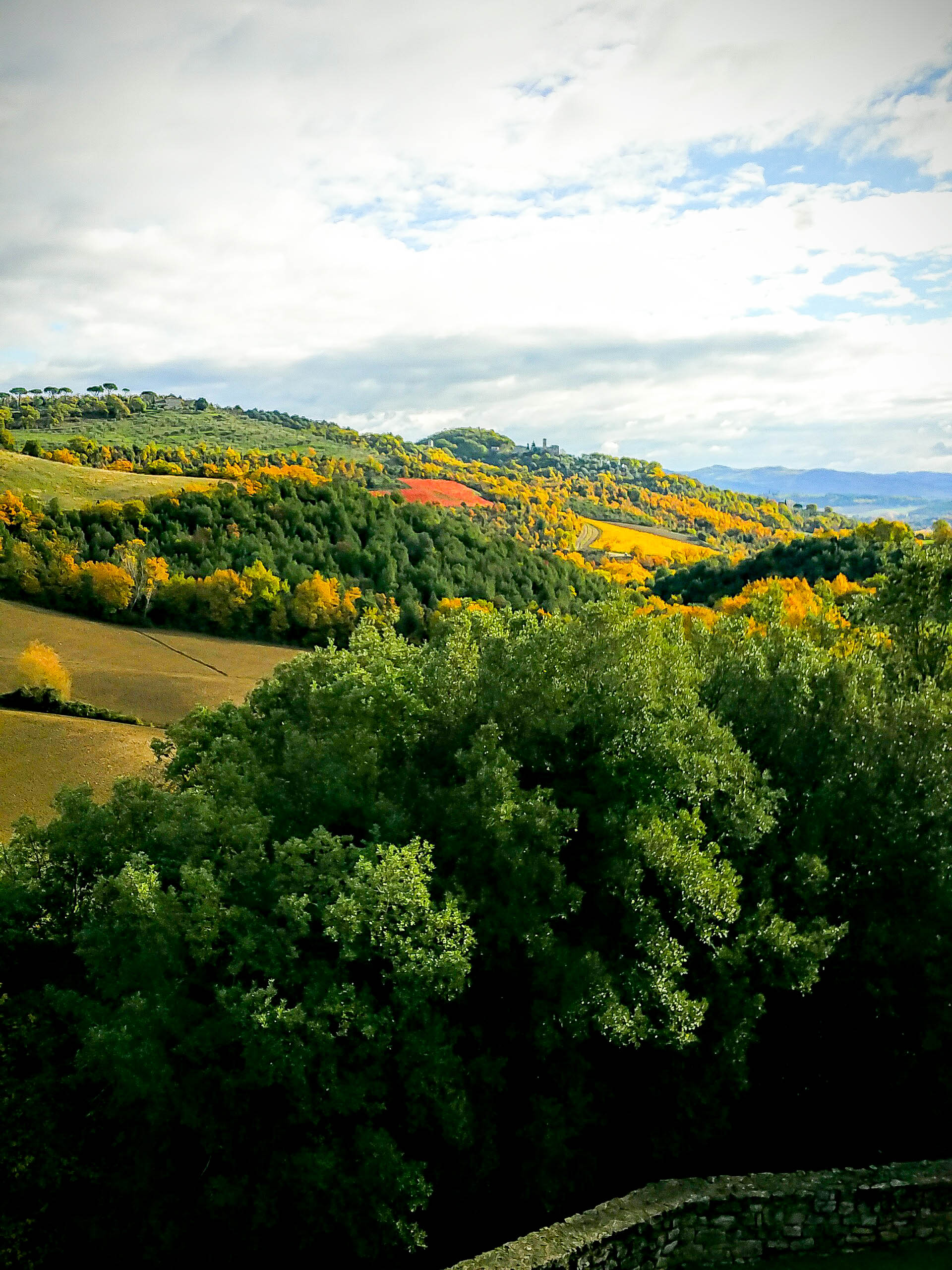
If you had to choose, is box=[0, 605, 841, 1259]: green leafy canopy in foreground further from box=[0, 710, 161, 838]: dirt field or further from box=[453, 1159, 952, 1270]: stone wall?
box=[0, 710, 161, 838]: dirt field

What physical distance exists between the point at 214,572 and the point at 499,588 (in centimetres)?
4097

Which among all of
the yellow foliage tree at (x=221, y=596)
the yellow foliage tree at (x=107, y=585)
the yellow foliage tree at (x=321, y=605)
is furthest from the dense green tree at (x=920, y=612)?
the yellow foliage tree at (x=107, y=585)

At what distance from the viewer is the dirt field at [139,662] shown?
2761 inches

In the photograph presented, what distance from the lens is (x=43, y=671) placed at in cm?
6762

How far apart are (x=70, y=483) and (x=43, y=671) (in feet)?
203

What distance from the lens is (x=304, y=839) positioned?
63.6ft

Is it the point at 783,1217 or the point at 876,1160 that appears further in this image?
the point at 876,1160

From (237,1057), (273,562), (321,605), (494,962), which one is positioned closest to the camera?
(237,1057)

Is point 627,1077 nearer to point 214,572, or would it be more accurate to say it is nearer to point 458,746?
point 458,746

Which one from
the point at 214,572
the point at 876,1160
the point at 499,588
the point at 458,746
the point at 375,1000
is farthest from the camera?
the point at 499,588

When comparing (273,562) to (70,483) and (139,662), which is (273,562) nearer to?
(139,662)

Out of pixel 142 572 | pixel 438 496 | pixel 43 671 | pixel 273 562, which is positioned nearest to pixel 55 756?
pixel 43 671

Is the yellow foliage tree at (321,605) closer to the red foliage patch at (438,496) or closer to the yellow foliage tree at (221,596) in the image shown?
the yellow foliage tree at (221,596)

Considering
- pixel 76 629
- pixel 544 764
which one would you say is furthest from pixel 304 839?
pixel 76 629
